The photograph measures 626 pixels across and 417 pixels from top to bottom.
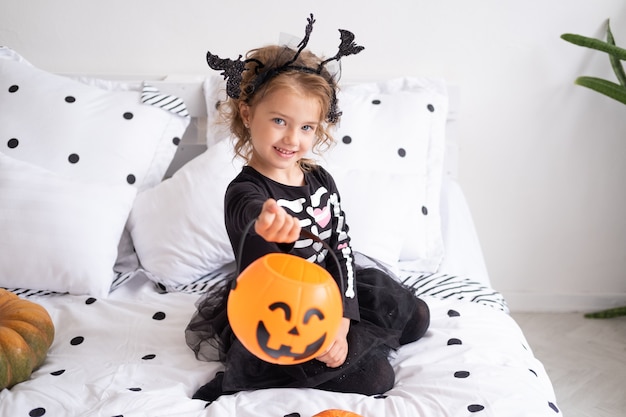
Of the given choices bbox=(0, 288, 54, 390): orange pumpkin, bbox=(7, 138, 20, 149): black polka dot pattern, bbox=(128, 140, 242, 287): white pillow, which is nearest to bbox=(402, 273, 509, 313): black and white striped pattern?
bbox=(128, 140, 242, 287): white pillow

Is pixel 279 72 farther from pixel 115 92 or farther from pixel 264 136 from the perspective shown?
pixel 115 92

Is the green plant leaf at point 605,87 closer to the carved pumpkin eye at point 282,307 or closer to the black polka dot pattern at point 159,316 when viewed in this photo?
the black polka dot pattern at point 159,316

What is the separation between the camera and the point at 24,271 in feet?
5.39

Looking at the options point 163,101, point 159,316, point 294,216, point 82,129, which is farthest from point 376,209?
point 82,129

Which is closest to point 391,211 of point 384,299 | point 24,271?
point 384,299

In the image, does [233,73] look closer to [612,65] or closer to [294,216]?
[294,216]

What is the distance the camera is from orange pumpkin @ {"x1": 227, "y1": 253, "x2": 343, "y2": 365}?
37.0 inches

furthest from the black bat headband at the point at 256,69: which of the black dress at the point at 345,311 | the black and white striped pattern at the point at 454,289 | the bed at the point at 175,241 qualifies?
the black and white striped pattern at the point at 454,289

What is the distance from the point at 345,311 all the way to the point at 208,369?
0.95 ft

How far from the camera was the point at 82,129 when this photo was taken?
6.08 ft

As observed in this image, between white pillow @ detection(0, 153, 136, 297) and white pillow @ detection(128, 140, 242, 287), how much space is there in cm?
9

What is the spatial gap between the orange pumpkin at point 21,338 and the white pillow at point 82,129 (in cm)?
47

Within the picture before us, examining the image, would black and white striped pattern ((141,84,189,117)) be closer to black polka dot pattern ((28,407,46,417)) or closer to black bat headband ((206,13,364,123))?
black bat headband ((206,13,364,123))

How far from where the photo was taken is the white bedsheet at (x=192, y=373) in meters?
1.20
